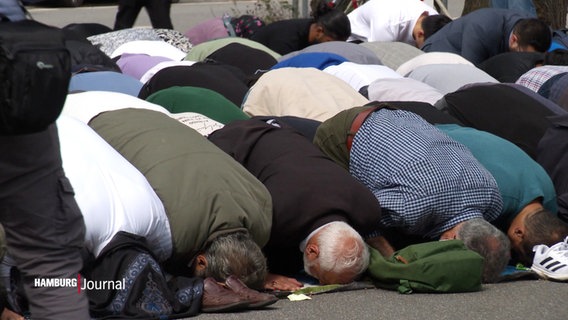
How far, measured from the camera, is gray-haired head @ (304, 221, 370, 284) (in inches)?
179

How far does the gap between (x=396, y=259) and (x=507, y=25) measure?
14.6 ft

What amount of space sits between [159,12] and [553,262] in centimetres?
505

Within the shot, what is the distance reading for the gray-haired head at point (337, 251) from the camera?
4559mm

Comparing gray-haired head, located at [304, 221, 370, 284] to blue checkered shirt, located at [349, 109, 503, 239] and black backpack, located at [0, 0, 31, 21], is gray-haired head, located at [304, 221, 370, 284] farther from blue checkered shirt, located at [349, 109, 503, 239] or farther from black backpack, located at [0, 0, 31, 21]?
black backpack, located at [0, 0, 31, 21]

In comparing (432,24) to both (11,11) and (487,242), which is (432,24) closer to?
(487,242)

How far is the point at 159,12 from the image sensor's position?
9188 millimetres

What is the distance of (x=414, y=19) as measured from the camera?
960 centimetres

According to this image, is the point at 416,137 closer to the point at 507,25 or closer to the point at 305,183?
the point at 305,183

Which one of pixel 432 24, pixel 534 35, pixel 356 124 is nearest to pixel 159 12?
pixel 432 24

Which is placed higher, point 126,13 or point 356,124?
point 356,124

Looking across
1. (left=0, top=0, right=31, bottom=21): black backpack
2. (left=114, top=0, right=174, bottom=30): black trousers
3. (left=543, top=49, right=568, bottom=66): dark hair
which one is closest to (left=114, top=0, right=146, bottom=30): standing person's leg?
(left=114, top=0, right=174, bottom=30): black trousers

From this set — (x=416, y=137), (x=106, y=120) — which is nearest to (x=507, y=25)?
(x=416, y=137)

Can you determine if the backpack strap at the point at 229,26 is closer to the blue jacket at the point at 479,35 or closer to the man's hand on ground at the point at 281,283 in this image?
the blue jacket at the point at 479,35

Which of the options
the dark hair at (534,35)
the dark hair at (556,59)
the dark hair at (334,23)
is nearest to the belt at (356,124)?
the dark hair at (556,59)
